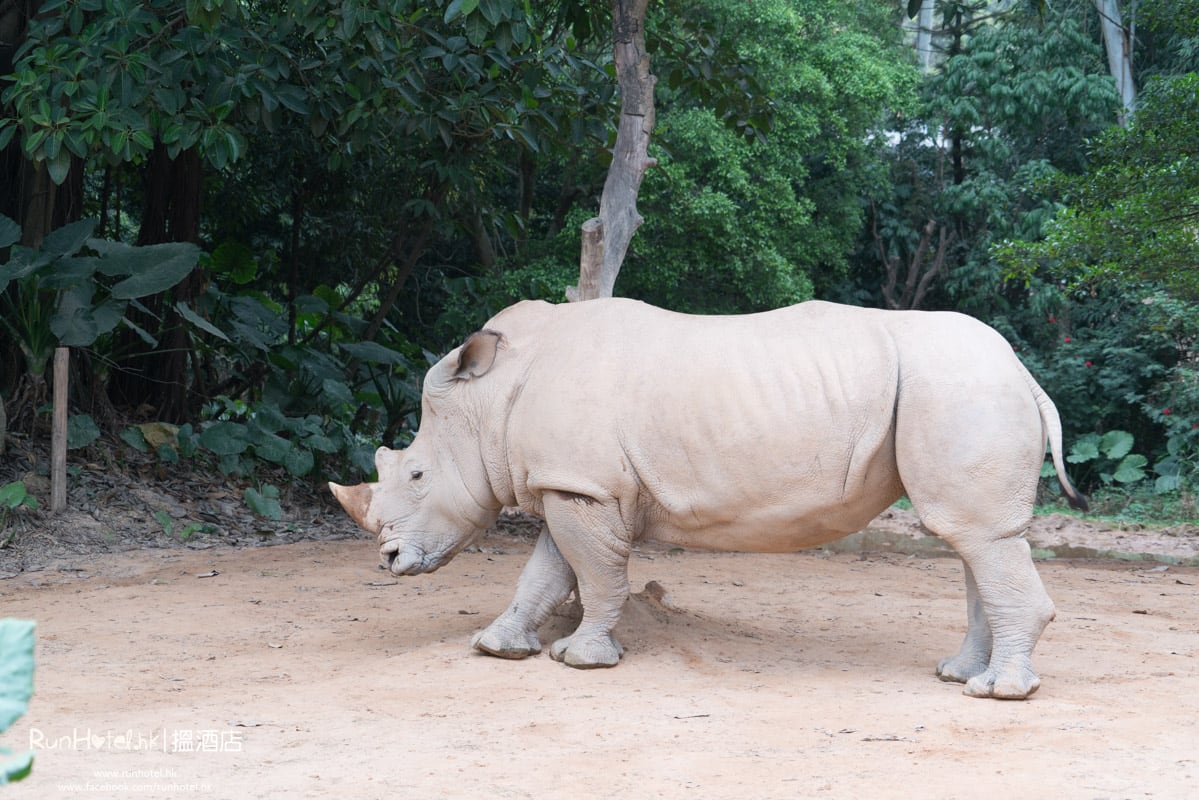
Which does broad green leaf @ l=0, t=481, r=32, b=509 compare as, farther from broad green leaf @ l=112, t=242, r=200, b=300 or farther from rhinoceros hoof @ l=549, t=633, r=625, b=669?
rhinoceros hoof @ l=549, t=633, r=625, b=669

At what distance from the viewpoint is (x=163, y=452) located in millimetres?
9953

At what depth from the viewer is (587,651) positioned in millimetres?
5355

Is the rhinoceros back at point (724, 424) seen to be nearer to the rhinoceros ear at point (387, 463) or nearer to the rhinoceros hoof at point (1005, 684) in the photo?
the rhinoceros ear at point (387, 463)

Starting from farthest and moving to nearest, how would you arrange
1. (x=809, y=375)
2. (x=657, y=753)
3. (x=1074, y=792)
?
(x=809, y=375) → (x=657, y=753) → (x=1074, y=792)

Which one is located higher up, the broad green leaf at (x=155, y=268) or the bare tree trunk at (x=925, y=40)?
→ the bare tree trunk at (x=925, y=40)

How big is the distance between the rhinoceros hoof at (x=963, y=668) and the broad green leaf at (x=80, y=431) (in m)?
6.67

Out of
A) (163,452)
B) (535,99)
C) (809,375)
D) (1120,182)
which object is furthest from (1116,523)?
(163,452)

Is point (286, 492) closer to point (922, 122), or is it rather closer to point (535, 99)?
point (535, 99)

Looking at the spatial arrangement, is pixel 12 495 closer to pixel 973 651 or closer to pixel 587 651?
pixel 587 651

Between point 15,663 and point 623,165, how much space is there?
5833 mm

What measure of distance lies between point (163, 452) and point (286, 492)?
1.05 metres

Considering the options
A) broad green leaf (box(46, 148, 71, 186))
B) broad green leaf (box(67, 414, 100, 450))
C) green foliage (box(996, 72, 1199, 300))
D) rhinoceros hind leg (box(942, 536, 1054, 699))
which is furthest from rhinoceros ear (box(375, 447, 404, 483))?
green foliage (box(996, 72, 1199, 300))

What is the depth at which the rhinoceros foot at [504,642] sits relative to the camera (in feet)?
17.9

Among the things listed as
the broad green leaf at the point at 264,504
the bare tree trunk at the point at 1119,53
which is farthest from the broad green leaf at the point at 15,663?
the bare tree trunk at the point at 1119,53
